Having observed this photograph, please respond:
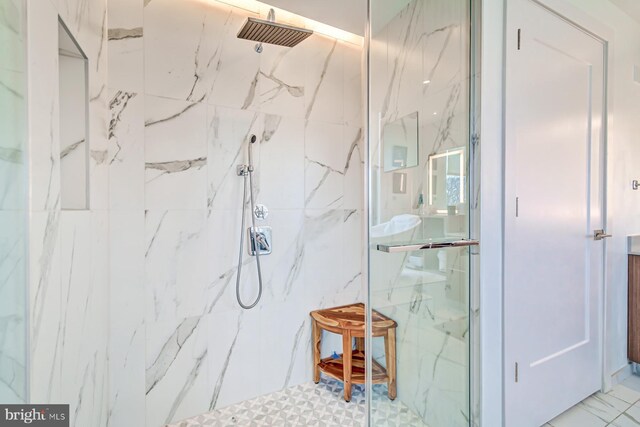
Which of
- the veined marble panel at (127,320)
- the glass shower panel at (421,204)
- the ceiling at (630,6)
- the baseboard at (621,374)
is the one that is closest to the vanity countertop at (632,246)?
the baseboard at (621,374)

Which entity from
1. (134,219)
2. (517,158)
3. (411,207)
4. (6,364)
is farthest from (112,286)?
(517,158)

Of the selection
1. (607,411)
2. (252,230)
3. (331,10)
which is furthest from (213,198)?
(607,411)

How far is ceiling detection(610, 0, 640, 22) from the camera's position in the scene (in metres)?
2.07

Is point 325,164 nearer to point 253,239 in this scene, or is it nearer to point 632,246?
point 253,239

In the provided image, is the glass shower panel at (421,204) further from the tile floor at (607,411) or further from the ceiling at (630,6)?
the ceiling at (630,6)

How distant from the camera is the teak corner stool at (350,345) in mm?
1435

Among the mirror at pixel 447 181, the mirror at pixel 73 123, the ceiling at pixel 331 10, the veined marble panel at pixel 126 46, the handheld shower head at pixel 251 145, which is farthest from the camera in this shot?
the handheld shower head at pixel 251 145

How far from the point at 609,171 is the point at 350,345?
201 cm

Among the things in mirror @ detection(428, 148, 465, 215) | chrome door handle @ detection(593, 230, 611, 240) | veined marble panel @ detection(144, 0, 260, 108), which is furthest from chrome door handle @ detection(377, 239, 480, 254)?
veined marble panel @ detection(144, 0, 260, 108)

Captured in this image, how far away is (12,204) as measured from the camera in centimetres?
83

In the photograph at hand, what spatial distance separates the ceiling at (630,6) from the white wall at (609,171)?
0.03 meters

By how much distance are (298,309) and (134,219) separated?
46.5 inches

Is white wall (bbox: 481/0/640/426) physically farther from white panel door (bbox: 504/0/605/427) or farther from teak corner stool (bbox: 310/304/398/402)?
teak corner stool (bbox: 310/304/398/402)

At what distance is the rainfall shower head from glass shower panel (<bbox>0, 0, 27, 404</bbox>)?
3.08 feet
